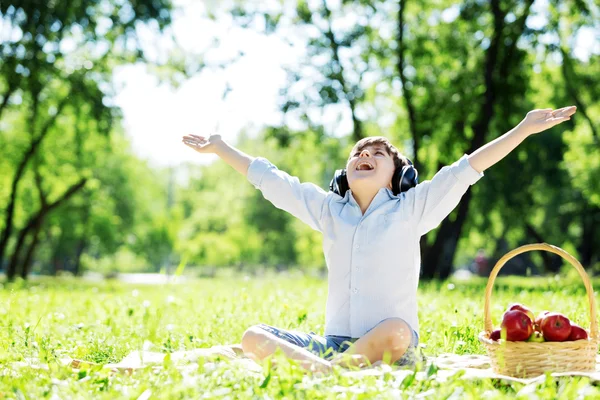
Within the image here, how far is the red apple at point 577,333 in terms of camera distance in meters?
3.80

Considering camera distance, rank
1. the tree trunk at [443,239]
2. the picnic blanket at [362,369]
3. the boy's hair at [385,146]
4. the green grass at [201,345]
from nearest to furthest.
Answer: the green grass at [201,345] < the picnic blanket at [362,369] < the boy's hair at [385,146] < the tree trunk at [443,239]

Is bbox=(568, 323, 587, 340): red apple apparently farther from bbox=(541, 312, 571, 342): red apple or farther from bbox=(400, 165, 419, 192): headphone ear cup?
bbox=(400, 165, 419, 192): headphone ear cup

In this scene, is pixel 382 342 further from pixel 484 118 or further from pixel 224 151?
pixel 484 118

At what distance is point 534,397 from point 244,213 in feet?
137

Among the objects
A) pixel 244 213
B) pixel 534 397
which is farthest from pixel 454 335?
pixel 244 213

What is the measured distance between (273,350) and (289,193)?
110 cm

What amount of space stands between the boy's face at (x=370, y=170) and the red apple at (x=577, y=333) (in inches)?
54.3

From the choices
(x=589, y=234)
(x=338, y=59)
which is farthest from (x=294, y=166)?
(x=589, y=234)

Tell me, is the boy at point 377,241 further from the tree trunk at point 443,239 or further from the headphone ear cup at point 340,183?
the tree trunk at point 443,239

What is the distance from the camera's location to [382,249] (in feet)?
13.7

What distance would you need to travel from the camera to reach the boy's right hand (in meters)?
4.65

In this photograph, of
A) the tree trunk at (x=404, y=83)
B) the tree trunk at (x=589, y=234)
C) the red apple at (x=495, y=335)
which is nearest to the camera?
the red apple at (x=495, y=335)

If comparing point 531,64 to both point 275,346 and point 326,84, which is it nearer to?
point 326,84

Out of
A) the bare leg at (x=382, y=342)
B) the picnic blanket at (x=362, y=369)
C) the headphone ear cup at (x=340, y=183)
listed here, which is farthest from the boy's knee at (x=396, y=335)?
the headphone ear cup at (x=340, y=183)
